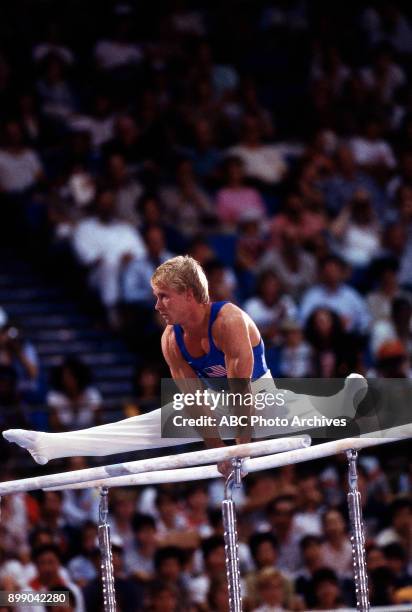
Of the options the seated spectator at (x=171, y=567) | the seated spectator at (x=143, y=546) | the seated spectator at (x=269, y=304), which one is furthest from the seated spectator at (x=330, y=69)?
the seated spectator at (x=171, y=567)

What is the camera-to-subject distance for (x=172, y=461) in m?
4.89

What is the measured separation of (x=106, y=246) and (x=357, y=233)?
290 cm

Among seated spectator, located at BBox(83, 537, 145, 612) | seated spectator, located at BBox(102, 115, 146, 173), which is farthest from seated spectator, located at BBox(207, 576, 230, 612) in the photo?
seated spectator, located at BBox(102, 115, 146, 173)

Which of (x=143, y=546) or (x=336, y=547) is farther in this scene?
(x=336, y=547)

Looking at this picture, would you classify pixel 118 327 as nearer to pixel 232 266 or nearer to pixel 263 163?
pixel 232 266

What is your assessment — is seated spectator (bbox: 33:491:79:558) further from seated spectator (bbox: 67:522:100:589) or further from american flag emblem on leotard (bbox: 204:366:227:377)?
american flag emblem on leotard (bbox: 204:366:227:377)

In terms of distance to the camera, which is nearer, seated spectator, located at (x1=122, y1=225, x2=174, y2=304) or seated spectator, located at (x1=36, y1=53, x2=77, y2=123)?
seated spectator, located at (x1=122, y1=225, x2=174, y2=304)

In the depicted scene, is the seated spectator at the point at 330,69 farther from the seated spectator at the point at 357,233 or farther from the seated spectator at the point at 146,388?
the seated spectator at the point at 146,388

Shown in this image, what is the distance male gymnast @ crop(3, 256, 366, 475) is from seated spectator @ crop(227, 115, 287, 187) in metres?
6.69

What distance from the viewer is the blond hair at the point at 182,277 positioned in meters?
5.20

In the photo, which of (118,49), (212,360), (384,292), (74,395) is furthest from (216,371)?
(118,49)

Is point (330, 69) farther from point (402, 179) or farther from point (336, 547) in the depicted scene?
point (336, 547)

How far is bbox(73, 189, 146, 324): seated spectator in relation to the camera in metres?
10.2

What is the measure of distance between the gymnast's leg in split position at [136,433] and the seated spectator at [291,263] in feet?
18.0
